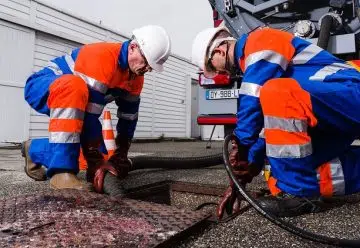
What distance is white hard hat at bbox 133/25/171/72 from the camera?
262cm

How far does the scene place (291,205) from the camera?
5.75 feet

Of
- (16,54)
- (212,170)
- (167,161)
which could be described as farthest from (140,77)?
(16,54)

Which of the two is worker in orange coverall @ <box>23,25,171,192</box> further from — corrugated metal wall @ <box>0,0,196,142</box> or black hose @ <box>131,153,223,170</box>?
corrugated metal wall @ <box>0,0,196,142</box>

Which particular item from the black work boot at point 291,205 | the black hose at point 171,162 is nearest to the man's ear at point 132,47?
the black hose at point 171,162

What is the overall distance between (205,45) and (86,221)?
1.40m

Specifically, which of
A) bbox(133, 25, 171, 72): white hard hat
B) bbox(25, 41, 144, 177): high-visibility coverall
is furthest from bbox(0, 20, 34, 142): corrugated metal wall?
bbox(133, 25, 171, 72): white hard hat

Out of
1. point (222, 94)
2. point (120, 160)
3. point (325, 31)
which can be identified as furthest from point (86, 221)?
point (325, 31)

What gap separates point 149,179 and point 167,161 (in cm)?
41

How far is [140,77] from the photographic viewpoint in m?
2.96

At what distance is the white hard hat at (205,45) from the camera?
92.3 inches

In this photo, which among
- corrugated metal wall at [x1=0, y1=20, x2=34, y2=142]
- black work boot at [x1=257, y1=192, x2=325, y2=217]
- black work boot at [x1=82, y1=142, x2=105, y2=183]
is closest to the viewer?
black work boot at [x1=257, y1=192, x2=325, y2=217]

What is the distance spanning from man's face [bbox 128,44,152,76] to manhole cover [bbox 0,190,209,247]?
112 cm

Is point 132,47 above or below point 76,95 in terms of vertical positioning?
above

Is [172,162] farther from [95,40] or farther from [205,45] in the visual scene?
[95,40]
